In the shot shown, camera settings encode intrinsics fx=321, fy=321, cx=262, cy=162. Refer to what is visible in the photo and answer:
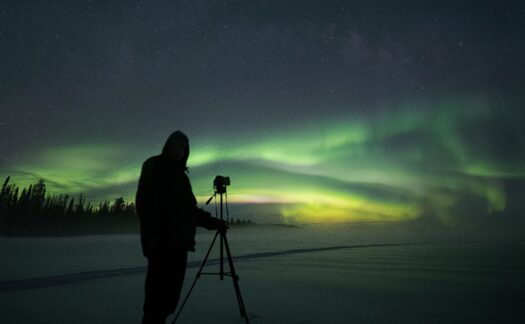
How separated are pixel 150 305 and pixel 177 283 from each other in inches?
11.9

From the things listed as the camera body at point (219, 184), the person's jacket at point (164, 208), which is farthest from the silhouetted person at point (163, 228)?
the camera body at point (219, 184)

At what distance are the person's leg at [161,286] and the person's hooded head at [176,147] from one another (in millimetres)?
985

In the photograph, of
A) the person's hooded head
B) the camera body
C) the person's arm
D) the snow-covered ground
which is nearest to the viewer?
the person's arm

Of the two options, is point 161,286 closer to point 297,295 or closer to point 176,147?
point 176,147

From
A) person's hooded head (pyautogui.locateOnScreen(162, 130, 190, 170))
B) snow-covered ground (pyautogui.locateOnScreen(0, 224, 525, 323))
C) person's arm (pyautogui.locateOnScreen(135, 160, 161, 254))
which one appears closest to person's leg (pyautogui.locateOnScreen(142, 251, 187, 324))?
person's arm (pyautogui.locateOnScreen(135, 160, 161, 254))

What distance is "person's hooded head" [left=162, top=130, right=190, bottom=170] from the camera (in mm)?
3453

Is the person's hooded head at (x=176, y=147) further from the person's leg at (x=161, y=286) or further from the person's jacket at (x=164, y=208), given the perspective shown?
the person's leg at (x=161, y=286)

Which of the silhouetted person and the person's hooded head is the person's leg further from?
the person's hooded head

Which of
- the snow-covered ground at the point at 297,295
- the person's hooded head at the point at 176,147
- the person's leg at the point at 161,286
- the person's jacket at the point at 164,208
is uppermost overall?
the person's hooded head at the point at 176,147

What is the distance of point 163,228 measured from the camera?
122 inches

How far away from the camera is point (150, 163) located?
3.24m

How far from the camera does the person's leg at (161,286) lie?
2953 millimetres

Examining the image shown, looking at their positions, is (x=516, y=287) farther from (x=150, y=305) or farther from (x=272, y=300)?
(x=150, y=305)

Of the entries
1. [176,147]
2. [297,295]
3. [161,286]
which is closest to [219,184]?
[176,147]
